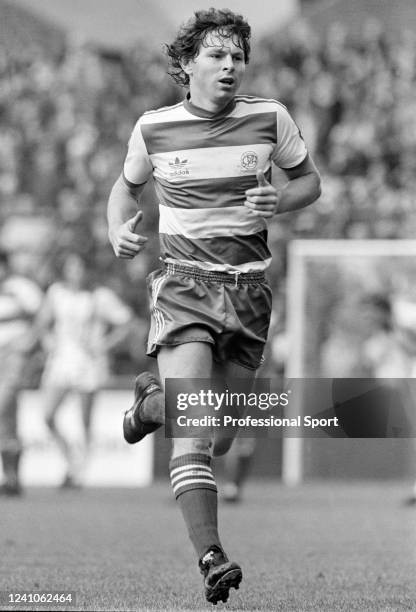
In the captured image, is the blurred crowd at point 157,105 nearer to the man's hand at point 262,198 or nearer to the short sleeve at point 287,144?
the short sleeve at point 287,144

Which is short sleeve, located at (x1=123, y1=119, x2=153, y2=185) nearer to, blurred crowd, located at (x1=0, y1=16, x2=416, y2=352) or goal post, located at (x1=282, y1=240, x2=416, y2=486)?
blurred crowd, located at (x1=0, y1=16, x2=416, y2=352)

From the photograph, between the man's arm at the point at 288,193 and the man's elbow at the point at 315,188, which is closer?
the man's arm at the point at 288,193

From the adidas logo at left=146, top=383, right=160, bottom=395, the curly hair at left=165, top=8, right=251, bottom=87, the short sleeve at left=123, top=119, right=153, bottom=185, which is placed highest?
the curly hair at left=165, top=8, right=251, bottom=87

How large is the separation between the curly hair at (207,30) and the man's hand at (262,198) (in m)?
0.60

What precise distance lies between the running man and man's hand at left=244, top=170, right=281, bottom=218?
0.27 ft

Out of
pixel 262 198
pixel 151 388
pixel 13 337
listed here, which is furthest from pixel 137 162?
pixel 13 337

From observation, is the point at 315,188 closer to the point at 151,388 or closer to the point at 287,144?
the point at 287,144

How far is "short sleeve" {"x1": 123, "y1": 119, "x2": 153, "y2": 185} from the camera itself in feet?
17.5

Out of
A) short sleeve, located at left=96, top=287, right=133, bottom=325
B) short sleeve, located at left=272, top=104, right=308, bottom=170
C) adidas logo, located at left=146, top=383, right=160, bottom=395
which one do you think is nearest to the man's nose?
short sleeve, located at left=272, top=104, right=308, bottom=170

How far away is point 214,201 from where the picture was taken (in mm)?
5180

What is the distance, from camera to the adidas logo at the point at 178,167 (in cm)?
520

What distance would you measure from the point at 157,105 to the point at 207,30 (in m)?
13.3

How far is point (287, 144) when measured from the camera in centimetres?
531

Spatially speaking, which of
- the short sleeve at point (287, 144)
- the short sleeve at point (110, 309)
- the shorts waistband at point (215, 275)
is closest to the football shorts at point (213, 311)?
the shorts waistband at point (215, 275)
